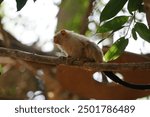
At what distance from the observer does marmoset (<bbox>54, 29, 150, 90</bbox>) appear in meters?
2.58

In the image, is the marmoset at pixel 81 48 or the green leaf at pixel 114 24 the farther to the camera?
the marmoset at pixel 81 48

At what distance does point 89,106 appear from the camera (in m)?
2.12

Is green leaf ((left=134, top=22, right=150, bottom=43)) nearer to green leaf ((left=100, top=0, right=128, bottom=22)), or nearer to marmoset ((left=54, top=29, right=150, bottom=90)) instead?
green leaf ((left=100, top=0, right=128, bottom=22))

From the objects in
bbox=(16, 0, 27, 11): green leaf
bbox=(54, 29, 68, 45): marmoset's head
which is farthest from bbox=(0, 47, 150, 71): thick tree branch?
bbox=(54, 29, 68, 45): marmoset's head

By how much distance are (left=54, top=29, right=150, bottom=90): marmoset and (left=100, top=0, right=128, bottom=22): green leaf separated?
0.68 metres

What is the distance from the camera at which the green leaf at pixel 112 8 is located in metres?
1.94

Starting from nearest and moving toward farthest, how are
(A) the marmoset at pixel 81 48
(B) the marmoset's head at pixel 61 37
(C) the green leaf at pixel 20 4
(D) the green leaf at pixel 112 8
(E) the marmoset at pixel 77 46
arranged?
(C) the green leaf at pixel 20 4 < (D) the green leaf at pixel 112 8 < (A) the marmoset at pixel 81 48 < (E) the marmoset at pixel 77 46 < (B) the marmoset's head at pixel 61 37

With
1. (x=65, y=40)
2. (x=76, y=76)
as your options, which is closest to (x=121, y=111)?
(x=65, y=40)

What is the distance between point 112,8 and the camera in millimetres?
1946

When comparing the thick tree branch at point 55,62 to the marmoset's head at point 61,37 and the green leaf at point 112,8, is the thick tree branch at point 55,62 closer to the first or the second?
the green leaf at point 112,8

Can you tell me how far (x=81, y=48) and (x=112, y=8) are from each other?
87 cm

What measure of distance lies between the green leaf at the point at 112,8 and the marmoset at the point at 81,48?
2.23 feet

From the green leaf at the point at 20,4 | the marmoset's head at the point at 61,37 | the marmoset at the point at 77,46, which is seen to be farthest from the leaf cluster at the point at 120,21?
the marmoset's head at the point at 61,37

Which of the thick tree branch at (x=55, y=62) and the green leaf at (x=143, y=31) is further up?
the green leaf at (x=143, y=31)
